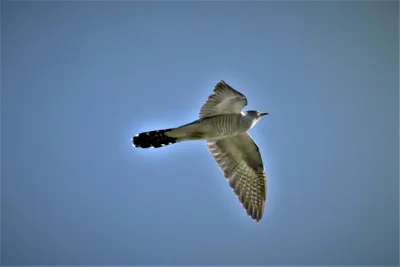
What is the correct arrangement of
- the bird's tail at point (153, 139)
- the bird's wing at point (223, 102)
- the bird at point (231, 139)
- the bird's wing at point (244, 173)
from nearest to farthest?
the bird's wing at point (223, 102) < the bird at point (231, 139) < the bird's tail at point (153, 139) < the bird's wing at point (244, 173)

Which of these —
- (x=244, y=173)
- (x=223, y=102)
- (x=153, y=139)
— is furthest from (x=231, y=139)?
(x=153, y=139)

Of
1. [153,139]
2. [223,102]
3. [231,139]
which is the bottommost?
[153,139]

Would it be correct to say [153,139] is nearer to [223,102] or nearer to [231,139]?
[223,102]

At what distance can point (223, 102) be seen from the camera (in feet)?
29.5

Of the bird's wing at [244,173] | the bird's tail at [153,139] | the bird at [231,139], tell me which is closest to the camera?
the bird at [231,139]

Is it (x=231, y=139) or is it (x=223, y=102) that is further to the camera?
(x=231, y=139)

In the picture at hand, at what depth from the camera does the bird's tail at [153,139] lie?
9273 mm

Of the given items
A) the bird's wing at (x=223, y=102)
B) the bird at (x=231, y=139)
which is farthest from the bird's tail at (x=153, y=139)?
the bird's wing at (x=223, y=102)

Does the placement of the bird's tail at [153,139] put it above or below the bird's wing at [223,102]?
below

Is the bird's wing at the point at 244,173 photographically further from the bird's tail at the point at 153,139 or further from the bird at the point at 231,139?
the bird's tail at the point at 153,139

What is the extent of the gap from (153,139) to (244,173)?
2.22 meters

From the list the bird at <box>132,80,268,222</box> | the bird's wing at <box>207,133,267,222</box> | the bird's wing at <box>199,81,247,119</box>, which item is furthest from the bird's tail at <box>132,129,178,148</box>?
the bird's wing at <box>207,133,267,222</box>
